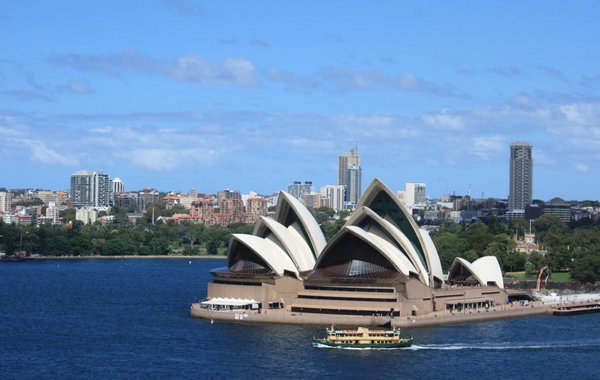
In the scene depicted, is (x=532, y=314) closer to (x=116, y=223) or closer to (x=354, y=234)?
(x=354, y=234)

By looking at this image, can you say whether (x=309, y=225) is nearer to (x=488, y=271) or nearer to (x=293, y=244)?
(x=293, y=244)

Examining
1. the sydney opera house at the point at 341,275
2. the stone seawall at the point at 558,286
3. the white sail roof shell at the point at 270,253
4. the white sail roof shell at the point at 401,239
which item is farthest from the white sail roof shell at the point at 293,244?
the stone seawall at the point at 558,286

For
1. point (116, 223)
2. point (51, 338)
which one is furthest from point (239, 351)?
point (116, 223)

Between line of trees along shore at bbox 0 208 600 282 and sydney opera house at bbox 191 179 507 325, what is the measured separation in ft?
81.7

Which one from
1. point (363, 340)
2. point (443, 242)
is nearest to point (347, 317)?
point (363, 340)

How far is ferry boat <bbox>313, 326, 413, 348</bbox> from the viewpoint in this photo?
53.2 metres

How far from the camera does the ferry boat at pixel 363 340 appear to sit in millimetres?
53188

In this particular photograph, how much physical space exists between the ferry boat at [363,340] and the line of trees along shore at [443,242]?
123ft

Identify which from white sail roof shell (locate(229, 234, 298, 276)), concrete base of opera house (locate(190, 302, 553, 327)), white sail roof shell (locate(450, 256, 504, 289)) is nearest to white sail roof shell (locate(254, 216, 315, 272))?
white sail roof shell (locate(229, 234, 298, 276))

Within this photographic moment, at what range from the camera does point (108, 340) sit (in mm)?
55000

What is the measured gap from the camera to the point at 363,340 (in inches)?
2112

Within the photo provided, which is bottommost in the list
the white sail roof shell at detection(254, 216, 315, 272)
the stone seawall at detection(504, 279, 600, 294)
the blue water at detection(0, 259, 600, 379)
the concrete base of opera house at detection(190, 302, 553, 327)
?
the blue water at detection(0, 259, 600, 379)

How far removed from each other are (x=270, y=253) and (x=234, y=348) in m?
Result: 15.8

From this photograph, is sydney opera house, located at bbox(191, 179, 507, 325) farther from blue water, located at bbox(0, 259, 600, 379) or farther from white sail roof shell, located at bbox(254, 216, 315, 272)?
blue water, located at bbox(0, 259, 600, 379)
